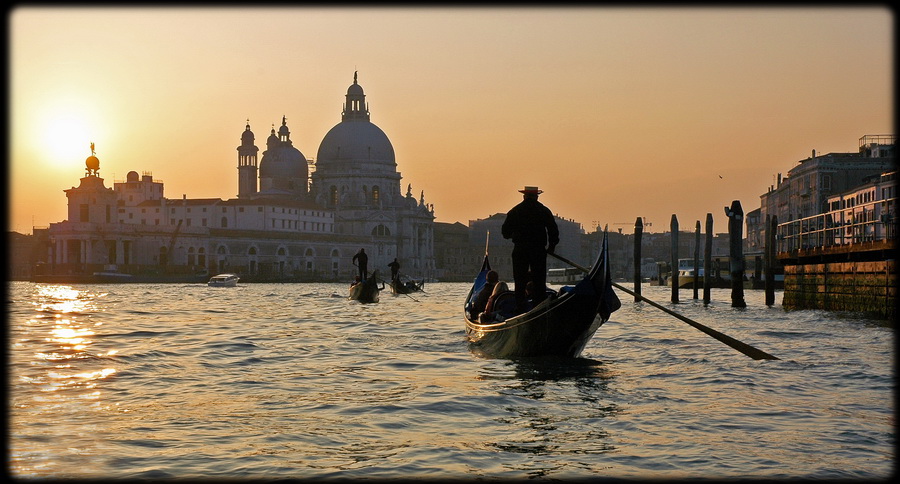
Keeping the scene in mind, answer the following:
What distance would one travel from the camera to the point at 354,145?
122 metres

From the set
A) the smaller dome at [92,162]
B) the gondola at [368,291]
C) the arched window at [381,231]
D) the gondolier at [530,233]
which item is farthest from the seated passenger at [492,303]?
the arched window at [381,231]

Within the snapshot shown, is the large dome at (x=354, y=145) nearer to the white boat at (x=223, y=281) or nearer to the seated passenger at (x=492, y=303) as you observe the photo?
the white boat at (x=223, y=281)

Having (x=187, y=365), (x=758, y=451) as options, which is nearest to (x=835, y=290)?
(x=187, y=365)

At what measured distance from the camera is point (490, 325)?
1337cm

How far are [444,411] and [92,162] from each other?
94.1 metres

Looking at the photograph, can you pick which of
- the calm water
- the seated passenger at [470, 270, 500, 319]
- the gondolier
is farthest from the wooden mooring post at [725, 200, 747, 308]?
the gondolier

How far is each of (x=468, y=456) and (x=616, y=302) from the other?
5.96 m

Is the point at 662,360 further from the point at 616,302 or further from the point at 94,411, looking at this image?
the point at 94,411

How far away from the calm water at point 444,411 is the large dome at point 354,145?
10628cm

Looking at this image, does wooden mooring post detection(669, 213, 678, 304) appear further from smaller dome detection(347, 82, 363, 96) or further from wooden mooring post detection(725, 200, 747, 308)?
smaller dome detection(347, 82, 363, 96)

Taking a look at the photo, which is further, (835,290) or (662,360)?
(835,290)

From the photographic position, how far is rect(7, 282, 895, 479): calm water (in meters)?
6.36

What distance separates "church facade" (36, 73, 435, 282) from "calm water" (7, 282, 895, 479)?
244 feet

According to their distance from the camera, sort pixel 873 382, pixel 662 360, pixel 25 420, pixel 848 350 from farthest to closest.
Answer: pixel 848 350, pixel 662 360, pixel 873 382, pixel 25 420
